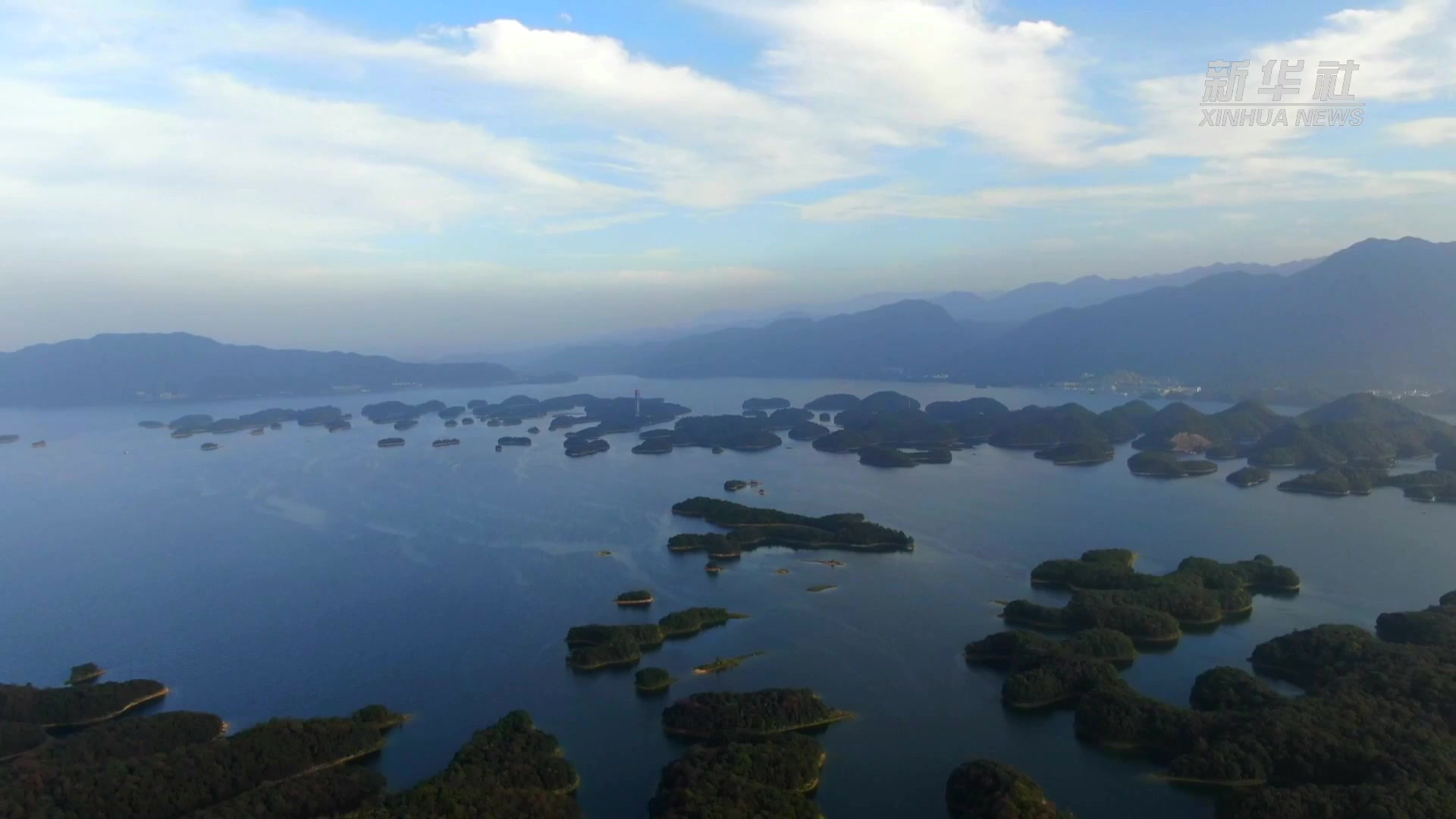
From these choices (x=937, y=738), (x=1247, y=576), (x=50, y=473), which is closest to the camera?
(x=937, y=738)

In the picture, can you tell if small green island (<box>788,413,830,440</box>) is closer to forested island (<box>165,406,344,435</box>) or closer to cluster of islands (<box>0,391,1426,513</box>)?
cluster of islands (<box>0,391,1426,513</box>)

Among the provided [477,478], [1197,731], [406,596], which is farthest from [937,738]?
[477,478]

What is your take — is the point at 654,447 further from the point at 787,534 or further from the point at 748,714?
the point at 748,714

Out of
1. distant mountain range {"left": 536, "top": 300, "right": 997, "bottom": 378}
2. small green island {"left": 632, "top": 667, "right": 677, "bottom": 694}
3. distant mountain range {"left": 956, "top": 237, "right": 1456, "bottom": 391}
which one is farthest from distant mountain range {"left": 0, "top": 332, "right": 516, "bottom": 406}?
small green island {"left": 632, "top": 667, "right": 677, "bottom": 694}

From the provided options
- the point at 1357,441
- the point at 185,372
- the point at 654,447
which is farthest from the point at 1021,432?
the point at 185,372

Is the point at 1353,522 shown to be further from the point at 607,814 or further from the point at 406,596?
the point at 406,596

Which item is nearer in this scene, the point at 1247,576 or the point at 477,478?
the point at 1247,576

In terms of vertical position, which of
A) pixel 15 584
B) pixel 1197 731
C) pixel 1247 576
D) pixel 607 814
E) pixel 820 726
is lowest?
pixel 15 584

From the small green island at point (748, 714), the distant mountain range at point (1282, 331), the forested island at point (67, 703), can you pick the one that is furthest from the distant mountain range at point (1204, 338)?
the forested island at point (67, 703)

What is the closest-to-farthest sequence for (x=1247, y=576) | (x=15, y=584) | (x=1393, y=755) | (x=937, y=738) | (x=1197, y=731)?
(x=1393, y=755) < (x=1197, y=731) < (x=937, y=738) < (x=1247, y=576) < (x=15, y=584)
